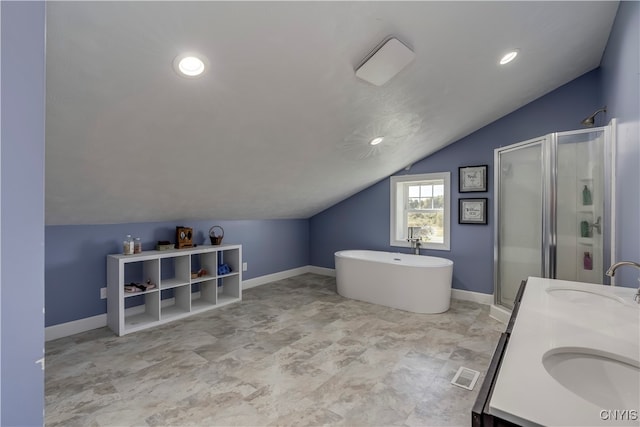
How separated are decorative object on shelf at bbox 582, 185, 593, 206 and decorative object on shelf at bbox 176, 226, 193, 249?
4072 mm

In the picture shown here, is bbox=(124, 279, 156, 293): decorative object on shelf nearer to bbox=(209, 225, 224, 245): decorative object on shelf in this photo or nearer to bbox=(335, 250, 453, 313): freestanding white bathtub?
bbox=(209, 225, 224, 245): decorative object on shelf

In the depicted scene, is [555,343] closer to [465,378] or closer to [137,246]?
[465,378]

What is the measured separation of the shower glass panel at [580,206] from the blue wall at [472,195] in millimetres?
741

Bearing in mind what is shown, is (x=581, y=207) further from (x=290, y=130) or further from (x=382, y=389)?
(x=290, y=130)

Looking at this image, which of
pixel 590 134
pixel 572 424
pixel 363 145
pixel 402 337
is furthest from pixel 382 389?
pixel 590 134

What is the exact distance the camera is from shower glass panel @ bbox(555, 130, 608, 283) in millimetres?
2586

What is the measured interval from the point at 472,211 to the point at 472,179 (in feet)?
1.38

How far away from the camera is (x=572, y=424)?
23.9 inches

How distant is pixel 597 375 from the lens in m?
0.95

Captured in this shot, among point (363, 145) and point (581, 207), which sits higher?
point (363, 145)

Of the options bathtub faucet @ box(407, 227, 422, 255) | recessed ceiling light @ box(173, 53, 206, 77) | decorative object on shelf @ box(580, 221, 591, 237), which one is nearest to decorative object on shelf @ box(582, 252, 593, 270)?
decorative object on shelf @ box(580, 221, 591, 237)

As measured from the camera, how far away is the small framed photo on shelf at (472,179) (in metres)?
3.93

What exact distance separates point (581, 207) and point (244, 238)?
402cm

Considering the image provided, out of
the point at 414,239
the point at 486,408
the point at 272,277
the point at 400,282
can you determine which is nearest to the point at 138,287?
the point at 272,277
